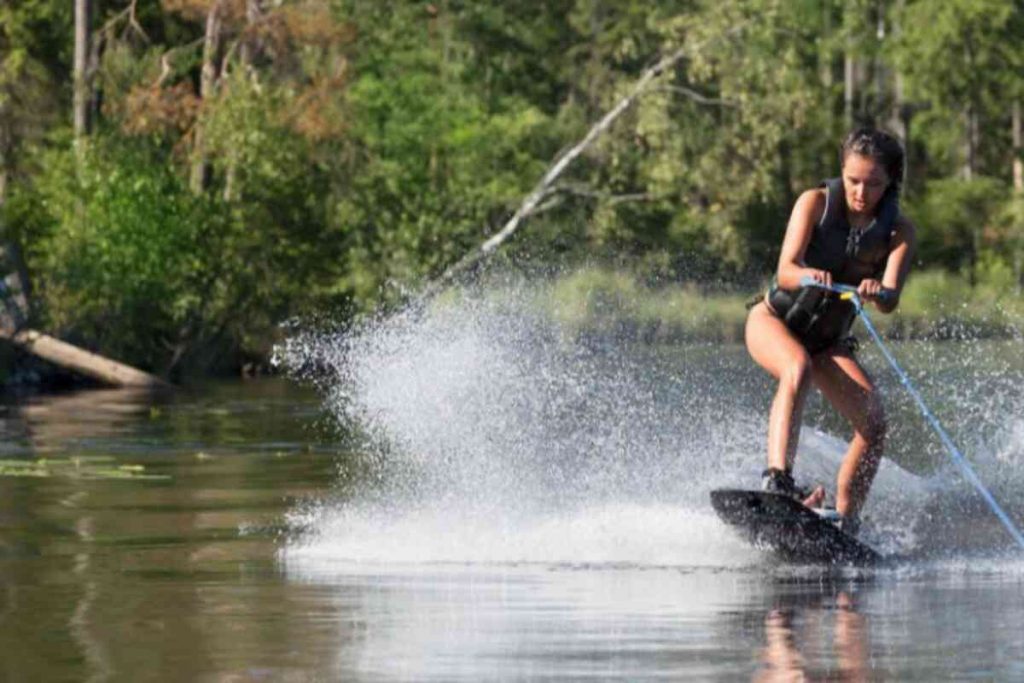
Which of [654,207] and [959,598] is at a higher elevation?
[654,207]

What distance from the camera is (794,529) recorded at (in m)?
10.9

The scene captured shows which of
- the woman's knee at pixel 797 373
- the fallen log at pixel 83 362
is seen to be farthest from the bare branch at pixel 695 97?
the woman's knee at pixel 797 373

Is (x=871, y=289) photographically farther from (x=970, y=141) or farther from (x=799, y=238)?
(x=970, y=141)

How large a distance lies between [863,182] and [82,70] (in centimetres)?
3253

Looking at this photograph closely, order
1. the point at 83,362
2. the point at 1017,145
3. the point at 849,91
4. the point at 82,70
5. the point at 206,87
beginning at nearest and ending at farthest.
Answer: the point at 83,362 < the point at 82,70 < the point at 206,87 < the point at 849,91 < the point at 1017,145

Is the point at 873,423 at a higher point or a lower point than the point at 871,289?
lower

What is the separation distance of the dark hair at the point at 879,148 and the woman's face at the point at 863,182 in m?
0.02

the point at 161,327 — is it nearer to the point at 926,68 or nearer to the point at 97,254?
the point at 97,254

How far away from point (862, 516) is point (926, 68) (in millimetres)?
55660

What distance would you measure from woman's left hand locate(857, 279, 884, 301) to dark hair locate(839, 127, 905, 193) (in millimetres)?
503

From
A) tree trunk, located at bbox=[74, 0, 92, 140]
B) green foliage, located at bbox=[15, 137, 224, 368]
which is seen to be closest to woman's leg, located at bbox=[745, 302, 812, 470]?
green foliage, located at bbox=[15, 137, 224, 368]

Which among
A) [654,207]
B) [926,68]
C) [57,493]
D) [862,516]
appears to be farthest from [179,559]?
[926,68]

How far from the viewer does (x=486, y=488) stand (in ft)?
42.8

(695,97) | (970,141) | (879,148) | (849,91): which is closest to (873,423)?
(879,148)
